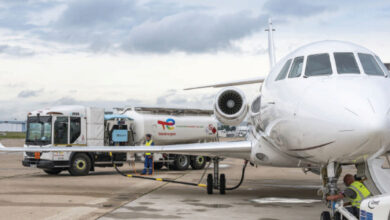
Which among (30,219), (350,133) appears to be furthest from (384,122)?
(30,219)

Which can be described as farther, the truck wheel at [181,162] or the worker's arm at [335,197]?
the truck wheel at [181,162]

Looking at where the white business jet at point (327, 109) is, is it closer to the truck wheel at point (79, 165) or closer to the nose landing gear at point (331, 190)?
the nose landing gear at point (331, 190)

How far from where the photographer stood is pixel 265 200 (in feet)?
36.8

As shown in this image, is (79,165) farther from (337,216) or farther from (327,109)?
(327,109)

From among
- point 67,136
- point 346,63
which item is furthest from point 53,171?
point 346,63

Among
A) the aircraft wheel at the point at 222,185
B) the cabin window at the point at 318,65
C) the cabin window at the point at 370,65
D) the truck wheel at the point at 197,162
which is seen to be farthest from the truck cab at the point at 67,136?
the cabin window at the point at 370,65

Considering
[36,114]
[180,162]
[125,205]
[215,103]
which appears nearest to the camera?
[125,205]

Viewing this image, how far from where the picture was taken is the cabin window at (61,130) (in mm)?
17969

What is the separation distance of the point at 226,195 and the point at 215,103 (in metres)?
2.25

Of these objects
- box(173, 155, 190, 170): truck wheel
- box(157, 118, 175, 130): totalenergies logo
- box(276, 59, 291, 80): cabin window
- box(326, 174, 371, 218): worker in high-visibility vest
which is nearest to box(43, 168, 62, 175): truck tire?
box(157, 118, 175, 130): totalenergies logo

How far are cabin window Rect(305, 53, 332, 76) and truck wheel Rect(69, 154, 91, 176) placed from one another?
11719mm

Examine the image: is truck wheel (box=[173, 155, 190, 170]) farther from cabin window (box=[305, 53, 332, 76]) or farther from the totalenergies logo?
cabin window (box=[305, 53, 332, 76])

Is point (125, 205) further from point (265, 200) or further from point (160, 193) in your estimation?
point (265, 200)

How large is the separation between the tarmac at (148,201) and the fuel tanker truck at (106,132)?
239 cm
